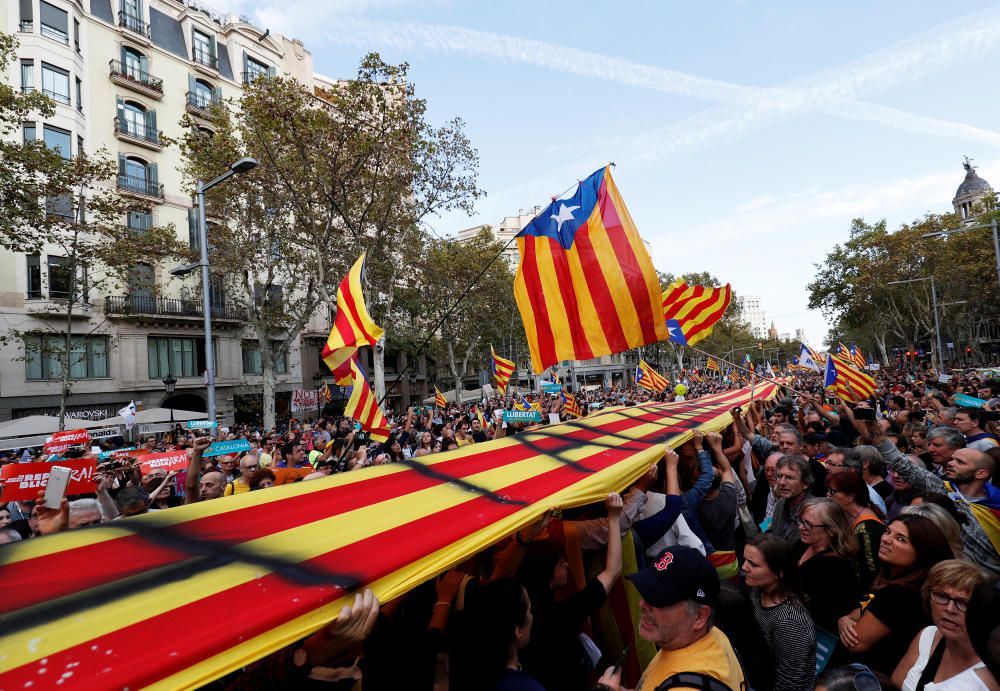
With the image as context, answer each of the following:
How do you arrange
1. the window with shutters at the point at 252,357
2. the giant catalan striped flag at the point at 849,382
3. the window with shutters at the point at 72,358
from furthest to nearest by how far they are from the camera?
the window with shutters at the point at 252,357, the window with shutters at the point at 72,358, the giant catalan striped flag at the point at 849,382

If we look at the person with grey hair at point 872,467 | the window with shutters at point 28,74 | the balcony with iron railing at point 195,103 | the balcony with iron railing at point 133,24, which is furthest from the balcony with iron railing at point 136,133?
the person with grey hair at point 872,467

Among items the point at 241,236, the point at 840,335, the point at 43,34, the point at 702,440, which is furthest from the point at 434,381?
the point at 840,335

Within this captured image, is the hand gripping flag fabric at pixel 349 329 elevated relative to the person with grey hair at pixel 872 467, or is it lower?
elevated

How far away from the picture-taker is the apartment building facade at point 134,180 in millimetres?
24750

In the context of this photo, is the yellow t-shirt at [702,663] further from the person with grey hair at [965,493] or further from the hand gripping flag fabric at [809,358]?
the hand gripping flag fabric at [809,358]

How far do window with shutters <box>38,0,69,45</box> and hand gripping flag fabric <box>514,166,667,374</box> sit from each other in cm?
3143

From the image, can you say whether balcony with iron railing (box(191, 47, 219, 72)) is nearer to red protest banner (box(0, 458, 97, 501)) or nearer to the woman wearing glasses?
Result: red protest banner (box(0, 458, 97, 501))

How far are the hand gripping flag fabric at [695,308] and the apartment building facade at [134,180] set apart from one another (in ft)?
72.3

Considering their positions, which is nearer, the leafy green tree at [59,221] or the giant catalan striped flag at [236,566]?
the giant catalan striped flag at [236,566]

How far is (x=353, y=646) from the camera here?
2053 mm

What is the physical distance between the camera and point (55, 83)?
1011 inches

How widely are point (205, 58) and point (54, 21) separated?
8781 millimetres

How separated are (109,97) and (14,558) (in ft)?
117

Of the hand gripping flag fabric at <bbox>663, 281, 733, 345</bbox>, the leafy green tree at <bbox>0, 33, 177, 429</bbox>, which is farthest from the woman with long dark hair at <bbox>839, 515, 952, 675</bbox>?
the leafy green tree at <bbox>0, 33, 177, 429</bbox>
